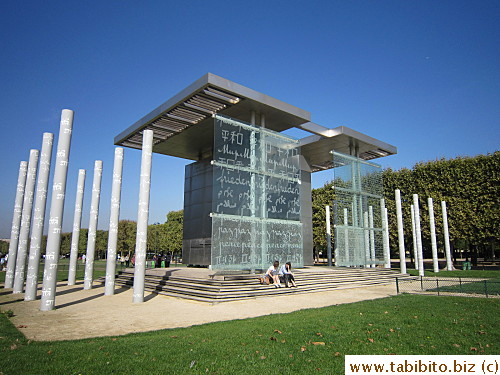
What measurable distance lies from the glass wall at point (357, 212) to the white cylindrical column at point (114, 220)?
1336 centimetres

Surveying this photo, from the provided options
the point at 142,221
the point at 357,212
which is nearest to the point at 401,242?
the point at 357,212

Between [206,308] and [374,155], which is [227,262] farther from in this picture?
[374,155]

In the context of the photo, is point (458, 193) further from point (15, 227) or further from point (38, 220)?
point (15, 227)

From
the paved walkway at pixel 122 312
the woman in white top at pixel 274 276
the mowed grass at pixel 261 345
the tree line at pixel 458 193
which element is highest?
the tree line at pixel 458 193

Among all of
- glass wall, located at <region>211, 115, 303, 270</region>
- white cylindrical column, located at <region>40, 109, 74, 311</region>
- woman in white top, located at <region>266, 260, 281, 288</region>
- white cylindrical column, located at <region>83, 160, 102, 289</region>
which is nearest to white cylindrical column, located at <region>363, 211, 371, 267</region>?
glass wall, located at <region>211, 115, 303, 270</region>

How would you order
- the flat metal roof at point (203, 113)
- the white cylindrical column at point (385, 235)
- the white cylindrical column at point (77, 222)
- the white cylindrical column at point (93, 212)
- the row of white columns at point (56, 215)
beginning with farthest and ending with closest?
1. the white cylindrical column at point (385, 235)
2. the white cylindrical column at point (77, 222)
3. the white cylindrical column at point (93, 212)
4. the flat metal roof at point (203, 113)
5. the row of white columns at point (56, 215)

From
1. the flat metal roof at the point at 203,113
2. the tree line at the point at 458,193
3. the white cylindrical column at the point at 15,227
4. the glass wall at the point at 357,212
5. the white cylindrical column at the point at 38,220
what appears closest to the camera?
the white cylindrical column at the point at 38,220

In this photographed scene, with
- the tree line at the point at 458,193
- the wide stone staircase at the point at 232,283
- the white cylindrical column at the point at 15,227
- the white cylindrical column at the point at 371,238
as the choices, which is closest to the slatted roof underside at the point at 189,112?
the white cylindrical column at the point at 15,227

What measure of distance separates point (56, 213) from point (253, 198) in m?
8.93

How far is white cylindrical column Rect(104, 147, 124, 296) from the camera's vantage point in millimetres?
15641

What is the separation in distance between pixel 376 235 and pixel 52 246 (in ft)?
70.9

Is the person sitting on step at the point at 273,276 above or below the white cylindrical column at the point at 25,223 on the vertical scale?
below

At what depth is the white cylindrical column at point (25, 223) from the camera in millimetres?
15719

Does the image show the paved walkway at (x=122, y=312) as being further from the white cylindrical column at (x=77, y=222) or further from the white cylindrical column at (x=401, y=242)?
the white cylindrical column at (x=401, y=242)
